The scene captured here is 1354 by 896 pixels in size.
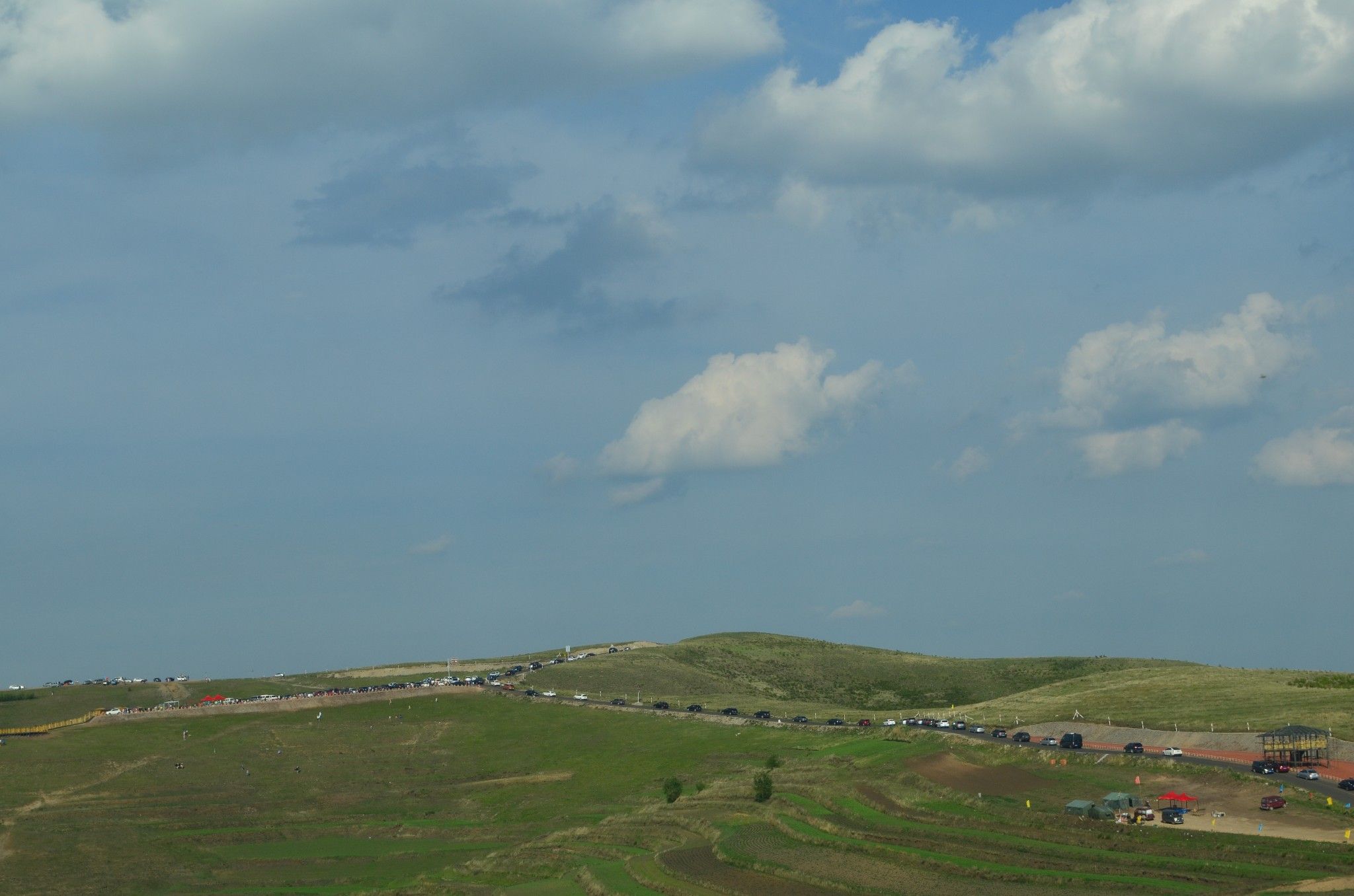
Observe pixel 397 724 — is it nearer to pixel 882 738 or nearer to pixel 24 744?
pixel 24 744

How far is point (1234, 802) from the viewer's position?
89.2m

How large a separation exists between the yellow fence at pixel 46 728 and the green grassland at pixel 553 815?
19.6 ft

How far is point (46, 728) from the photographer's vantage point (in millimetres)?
173000

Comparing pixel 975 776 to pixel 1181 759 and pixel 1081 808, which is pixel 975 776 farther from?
pixel 1081 808

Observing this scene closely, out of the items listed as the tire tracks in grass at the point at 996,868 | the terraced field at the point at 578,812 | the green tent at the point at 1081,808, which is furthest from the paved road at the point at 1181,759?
the tire tracks in grass at the point at 996,868

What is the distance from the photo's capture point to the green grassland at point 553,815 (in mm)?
80750

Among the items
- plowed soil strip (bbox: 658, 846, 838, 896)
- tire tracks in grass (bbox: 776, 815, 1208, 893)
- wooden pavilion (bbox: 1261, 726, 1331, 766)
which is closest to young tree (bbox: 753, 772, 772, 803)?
plowed soil strip (bbox: 658, 846, 838, 896)

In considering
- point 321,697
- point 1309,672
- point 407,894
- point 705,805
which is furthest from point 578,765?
point 1309,672

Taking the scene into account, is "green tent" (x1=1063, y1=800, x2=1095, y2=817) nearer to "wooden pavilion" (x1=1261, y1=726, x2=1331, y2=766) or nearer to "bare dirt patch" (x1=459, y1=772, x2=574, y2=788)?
"wooden pavilion" (x1=1261, y1=726, x2=1331, y2=766)

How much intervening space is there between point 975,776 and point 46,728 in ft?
413

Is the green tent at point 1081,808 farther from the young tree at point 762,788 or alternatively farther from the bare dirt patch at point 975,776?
the young tree at point 762,788

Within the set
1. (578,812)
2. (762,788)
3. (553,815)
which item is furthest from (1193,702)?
(553,815)

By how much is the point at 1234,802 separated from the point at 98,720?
146 metres

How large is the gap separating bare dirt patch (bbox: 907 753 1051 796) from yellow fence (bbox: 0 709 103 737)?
388 feet
